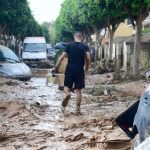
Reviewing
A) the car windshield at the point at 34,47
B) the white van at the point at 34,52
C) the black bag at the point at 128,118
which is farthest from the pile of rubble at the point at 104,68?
the black bag at the point at 128,118

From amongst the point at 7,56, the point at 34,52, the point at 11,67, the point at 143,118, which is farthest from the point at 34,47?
the point at 143,118

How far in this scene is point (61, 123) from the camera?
1016 cm

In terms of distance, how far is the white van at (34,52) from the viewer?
37494 millimetres

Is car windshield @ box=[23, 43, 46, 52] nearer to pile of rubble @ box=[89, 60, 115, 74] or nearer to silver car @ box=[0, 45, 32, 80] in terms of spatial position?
pile of rubble @ box=[89, 60, 115, 74]

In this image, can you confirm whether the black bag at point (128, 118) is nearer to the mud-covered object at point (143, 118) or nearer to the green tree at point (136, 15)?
the mud-covered object at point (143, 118)

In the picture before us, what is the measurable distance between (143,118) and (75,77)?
5.82 metres

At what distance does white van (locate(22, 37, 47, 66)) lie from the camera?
123 feet

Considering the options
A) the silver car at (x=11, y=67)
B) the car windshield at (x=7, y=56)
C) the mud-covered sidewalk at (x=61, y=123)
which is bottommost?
the mud-covered sidewalk at (x=61, y=123)

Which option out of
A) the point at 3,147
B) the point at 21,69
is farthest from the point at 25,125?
the point at 21,69

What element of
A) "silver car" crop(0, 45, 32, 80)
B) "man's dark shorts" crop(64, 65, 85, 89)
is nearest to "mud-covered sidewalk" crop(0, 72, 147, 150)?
"man's dark shorts" crop(64, 65, 85, 89)

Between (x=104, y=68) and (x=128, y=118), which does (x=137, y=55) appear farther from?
(x=128, y=118)

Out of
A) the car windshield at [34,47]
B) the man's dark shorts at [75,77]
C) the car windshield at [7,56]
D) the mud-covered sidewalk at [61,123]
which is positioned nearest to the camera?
the mud-covered sidewalk at [61,123]

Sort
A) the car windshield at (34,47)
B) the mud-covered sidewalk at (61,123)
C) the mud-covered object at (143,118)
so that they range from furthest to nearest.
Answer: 1. the car windshield at (34,47)
2. the mud-covered sidewalk at (61,123)
3. the mud-covered object at (143,118)

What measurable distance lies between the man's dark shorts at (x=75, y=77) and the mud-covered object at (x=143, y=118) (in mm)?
5519
